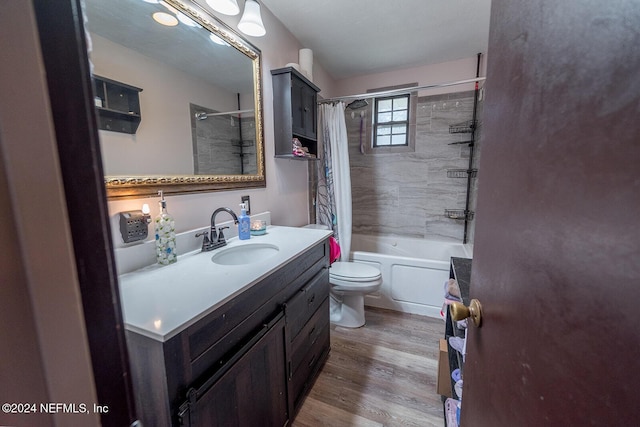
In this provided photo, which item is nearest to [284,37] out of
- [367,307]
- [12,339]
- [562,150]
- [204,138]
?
[204,138]

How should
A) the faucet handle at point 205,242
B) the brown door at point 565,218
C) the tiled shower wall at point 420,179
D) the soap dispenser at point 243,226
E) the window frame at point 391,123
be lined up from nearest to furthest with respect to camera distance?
the brown door at point 565,218
the faucet handle at point 205,242
the soap dispenser at point 243,226
the tiled shower wall at point 420,179
the window frame at point 391,123

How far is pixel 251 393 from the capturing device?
3.00 ft

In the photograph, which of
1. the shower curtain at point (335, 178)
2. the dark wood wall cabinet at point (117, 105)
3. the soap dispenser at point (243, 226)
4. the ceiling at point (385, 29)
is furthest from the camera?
the shower curtain at point (335, 178)

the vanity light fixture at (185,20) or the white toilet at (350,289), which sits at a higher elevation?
the vanity light fixture at (185,20)

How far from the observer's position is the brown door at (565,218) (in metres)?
0.25

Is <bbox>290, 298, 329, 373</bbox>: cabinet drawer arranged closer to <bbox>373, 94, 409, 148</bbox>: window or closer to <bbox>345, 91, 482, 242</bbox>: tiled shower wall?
<bbox>345, 91, 482, 242</bbox>: tiled shower wall

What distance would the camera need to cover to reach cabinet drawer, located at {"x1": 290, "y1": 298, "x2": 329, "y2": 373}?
4.10 ft

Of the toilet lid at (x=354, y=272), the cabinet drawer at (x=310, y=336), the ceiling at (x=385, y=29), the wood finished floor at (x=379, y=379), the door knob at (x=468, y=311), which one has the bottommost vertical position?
the wood finished floor at (x=379, y=379)

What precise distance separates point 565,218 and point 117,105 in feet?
4.36

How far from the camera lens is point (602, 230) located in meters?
0.28

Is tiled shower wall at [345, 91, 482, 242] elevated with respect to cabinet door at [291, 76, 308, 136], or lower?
lower

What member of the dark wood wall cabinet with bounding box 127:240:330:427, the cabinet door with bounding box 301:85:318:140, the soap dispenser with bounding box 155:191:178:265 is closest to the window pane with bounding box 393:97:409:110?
the cabinet door with bounding box 301:85:318:140

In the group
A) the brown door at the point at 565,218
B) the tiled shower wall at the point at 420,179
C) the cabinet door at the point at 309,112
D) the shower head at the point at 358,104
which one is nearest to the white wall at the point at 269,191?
the cabinet door at the point at 309,112

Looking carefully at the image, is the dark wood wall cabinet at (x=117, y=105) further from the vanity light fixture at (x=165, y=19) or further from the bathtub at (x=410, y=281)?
the bathtub at (x=410, y=281)
